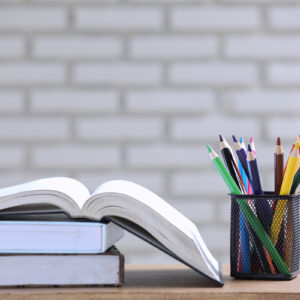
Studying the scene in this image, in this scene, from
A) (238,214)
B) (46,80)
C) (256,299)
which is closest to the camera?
(256,299)

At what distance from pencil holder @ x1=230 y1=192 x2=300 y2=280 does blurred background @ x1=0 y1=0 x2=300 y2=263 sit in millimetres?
948

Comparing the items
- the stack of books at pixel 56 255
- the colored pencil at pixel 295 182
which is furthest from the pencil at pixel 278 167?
the stack of books at pixel 56 255

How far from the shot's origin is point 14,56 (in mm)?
1781

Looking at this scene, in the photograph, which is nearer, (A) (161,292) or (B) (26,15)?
(A) (161,292)

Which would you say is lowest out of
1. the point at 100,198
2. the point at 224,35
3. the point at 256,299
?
the point at 256,299

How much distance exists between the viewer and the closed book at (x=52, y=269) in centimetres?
70

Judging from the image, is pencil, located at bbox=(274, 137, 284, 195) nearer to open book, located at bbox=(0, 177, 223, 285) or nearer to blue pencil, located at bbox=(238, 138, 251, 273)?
blue pencil, located at bbox=(238, 138, 251, 273)

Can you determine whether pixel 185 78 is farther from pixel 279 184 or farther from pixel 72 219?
pixel 72 219

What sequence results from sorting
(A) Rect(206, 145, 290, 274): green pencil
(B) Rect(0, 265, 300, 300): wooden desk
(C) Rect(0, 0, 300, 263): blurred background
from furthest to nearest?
(C) Rect(0, 0, 300, 263): blurred background → (A) Rect(206, 145, 290, 274): green pencil → (B) Rect(0, 265, 300, 300): wooden desk

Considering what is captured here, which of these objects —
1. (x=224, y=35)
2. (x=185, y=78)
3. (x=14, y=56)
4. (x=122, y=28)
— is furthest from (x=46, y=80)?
(x=224, y=35)

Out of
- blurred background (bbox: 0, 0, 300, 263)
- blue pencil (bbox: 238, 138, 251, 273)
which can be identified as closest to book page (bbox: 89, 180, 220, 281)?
blue pencil (bbox: 238, 138, 251, 273)

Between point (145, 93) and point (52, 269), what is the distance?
1.13m

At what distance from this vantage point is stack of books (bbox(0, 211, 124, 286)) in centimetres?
70

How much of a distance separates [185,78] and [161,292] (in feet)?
3.83
